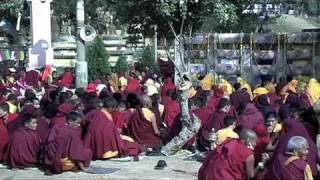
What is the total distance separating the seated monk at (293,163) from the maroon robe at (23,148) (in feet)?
16.3

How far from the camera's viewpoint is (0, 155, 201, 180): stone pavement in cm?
1082

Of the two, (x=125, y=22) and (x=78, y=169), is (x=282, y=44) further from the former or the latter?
(x=78, y=169)

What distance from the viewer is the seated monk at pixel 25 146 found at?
11.8 meters

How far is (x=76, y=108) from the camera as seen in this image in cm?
1330

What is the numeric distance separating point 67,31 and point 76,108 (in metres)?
36.9

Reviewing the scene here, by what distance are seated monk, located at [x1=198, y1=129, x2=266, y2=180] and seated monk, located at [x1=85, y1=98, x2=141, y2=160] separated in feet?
11.7

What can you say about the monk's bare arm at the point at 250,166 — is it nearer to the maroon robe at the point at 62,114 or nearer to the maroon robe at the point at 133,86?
the maroon robe at the point at 62,114

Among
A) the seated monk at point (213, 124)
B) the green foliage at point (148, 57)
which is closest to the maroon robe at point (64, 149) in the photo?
the seated monk at point (213, 124)

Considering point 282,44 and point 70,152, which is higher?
point 282,44

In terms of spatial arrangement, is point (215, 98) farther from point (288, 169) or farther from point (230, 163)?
point (288, 169)

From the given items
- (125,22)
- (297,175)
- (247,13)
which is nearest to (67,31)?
(247,13)

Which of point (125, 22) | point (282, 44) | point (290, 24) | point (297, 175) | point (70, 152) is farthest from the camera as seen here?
point (290, 24)

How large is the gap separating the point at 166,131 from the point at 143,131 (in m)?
0.52

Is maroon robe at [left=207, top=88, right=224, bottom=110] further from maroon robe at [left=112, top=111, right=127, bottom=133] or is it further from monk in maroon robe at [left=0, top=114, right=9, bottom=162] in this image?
monk in maroon robe at [left=0, top=114, right=9, bottom=162]
